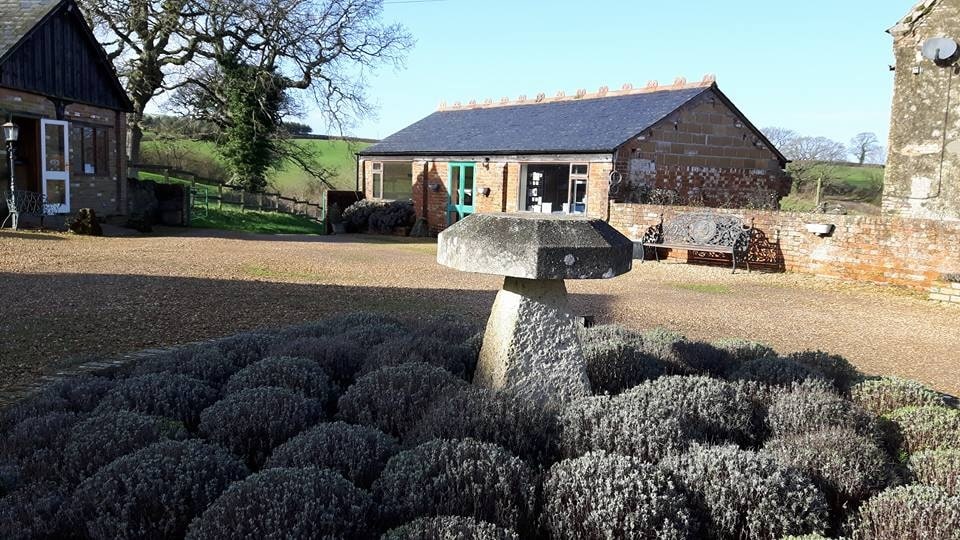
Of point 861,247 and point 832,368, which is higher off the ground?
point 861,247

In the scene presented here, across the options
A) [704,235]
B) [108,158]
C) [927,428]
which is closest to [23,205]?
[108,158]

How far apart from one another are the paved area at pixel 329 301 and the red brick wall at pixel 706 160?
3581 mm

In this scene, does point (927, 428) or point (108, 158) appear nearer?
point (927, 428)

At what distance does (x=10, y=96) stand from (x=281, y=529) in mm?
16467

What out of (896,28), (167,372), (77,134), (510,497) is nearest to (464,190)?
(77,134)

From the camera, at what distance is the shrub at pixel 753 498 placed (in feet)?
9.49

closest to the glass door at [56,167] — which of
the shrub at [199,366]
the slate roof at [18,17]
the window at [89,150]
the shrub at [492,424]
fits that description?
the window at [89,150]

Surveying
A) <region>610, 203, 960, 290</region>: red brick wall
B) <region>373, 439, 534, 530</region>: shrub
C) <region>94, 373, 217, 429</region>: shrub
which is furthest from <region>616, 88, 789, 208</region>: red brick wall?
<region>373, 439, 534, 530</region>: shrub

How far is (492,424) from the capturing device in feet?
11.7

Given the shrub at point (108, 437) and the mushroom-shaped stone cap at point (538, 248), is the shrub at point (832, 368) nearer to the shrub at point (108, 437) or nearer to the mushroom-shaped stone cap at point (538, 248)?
the mushroom-shaped stone cap at point (538, 248)

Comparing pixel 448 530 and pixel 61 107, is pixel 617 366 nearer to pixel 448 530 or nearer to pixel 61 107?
pixel 448 530

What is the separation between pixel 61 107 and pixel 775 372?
17.5 metres

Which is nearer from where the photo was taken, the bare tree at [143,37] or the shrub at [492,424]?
the shrub at [492,424]

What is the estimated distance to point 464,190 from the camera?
71.3 ft
